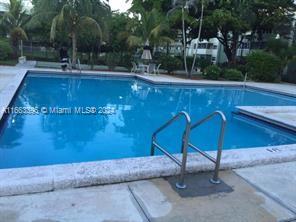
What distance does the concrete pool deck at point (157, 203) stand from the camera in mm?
2500

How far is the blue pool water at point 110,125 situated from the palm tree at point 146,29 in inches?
185

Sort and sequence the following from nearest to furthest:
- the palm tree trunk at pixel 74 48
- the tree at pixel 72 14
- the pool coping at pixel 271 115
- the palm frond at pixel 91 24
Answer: the pool coping at pixel 271 115, the tree at pixel 72 14, the palm frond at pixel 91 24, the palm tree trunk at pixel 74 48

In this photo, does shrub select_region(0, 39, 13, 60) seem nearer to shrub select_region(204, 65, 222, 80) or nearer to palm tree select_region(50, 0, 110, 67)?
palm tree select_region(50, 0, 110, 67)

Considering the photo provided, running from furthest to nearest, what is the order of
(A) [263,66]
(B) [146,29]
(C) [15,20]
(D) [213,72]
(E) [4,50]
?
1. (A) [263,66]
2. (C) [15,20]
3. (D) [213,72]
4. (B) [146,29]
5. (E) [4,50]

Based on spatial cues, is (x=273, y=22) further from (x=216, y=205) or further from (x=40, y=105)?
(x=216, y=205)

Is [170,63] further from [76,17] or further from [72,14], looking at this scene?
[72,14]

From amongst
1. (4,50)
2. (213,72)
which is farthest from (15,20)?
(213,72)

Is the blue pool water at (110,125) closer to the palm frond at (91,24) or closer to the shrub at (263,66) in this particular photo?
the palm frond at (91,24)

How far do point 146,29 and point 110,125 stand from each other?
434 inches

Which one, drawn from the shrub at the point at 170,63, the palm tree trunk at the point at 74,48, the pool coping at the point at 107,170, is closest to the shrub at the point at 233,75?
the shrub at the point at 170,63

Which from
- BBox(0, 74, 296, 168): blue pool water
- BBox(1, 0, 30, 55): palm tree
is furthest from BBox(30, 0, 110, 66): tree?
BBox(0, 74, 296, 168): blue pool water

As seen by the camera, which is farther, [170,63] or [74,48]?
[170,63]

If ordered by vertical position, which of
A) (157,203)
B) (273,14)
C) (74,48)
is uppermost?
(273,14)

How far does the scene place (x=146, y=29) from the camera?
16.5m
